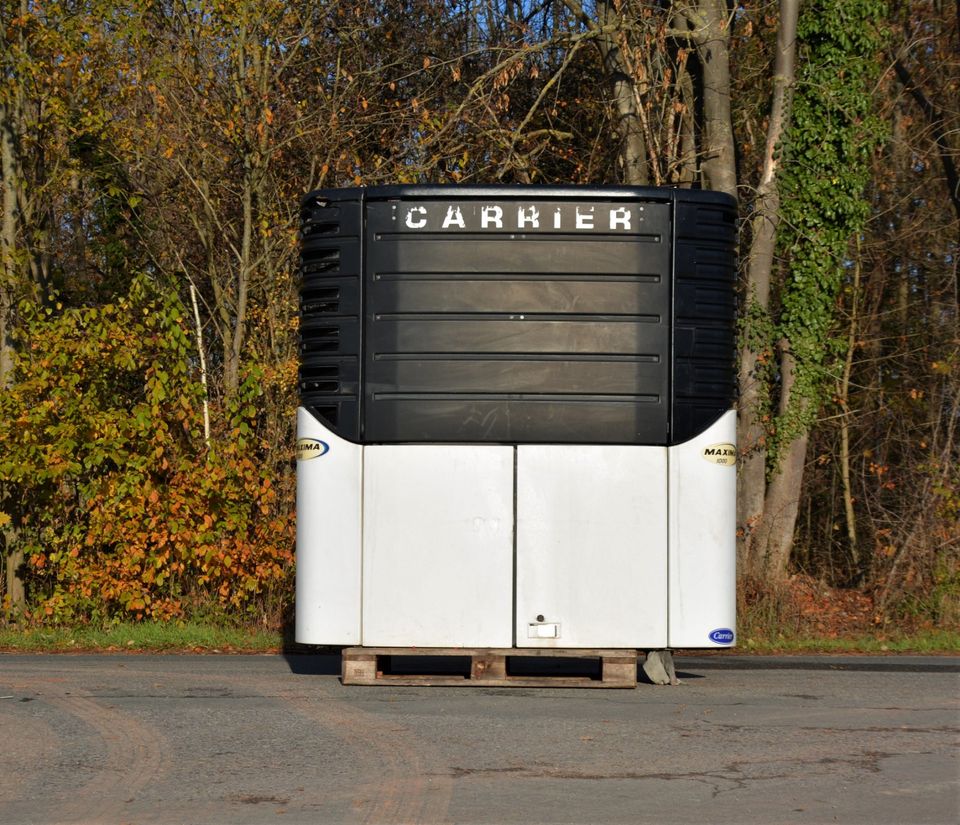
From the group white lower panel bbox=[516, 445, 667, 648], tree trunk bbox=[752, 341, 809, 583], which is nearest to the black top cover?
white lower panel bbox=[516, 445, 667, 648]

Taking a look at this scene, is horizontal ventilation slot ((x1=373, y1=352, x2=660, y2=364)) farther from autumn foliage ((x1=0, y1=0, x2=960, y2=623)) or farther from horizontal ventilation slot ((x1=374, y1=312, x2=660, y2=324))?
autumn foliage ((x1=0, y1=0, x2=960, y2=623))

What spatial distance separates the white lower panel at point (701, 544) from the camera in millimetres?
9312

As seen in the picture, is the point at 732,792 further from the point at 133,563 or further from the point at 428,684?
the point at 133,563

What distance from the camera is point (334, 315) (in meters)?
9.59

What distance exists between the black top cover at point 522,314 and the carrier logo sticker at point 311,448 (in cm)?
15

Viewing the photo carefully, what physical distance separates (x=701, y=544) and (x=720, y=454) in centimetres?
63

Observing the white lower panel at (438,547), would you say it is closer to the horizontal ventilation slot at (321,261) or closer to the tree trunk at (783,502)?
the horizontal ventilation slot at (321,261)

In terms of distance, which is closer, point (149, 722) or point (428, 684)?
point (149, 722)

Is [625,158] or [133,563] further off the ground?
[625,158]

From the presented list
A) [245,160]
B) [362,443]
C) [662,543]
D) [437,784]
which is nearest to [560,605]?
[662,543]

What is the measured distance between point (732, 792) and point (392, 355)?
4.08 meters

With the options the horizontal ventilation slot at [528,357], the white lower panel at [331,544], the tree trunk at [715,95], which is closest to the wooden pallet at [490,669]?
the white lower panel at [331,544]

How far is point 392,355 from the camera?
31.1ft

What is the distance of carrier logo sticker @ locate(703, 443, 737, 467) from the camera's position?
9375mm
